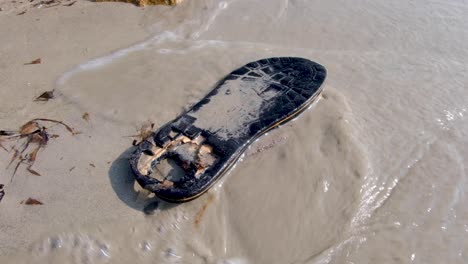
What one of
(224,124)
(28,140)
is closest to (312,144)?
(224,124)

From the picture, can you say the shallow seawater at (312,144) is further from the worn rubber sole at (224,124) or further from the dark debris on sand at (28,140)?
the dark debris on sand at (28,140)

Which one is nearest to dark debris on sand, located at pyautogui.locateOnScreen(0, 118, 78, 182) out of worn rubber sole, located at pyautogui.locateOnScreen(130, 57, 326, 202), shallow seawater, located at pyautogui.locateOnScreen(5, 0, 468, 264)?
shallow seawater, located at pyautogui.locateOnScreen(5, 0, 468, 264)

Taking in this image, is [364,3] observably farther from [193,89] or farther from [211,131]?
[211,131]

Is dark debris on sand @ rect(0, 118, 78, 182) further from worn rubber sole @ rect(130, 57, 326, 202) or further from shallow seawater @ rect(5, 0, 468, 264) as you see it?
worn rubber sole @ rect(130, 57, 326, 202)

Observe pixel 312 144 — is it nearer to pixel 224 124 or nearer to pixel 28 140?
pixel 224 124

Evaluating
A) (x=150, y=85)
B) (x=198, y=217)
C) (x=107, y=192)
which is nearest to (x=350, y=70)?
(x=150, y=85)
